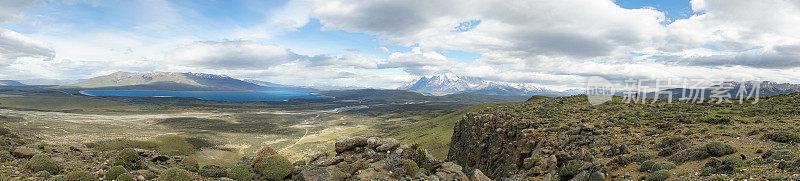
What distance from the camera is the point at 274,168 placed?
20734 millimetres

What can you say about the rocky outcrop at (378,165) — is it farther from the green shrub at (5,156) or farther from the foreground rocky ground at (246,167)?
the green shrub at (5,156)

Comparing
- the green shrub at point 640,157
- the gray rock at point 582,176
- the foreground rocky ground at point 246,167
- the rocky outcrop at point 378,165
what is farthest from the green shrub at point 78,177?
the green shrub at point 640,157

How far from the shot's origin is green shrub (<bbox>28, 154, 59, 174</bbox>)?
57.9 ft

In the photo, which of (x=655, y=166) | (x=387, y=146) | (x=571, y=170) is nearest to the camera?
(x=655, y=166)

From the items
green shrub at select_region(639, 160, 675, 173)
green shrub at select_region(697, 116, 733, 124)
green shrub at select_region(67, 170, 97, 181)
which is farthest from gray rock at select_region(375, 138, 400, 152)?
green shrub at select_region(697, 116, 733, 124)

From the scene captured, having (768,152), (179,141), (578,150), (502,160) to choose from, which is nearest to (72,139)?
(179,141)

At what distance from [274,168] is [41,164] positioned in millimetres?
13051

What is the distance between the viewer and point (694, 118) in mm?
28859

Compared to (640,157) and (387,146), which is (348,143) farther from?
(640,157)

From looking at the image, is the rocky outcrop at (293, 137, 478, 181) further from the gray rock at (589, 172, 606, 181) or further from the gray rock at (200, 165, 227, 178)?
the gray rock at (589, 172, 606, 181)

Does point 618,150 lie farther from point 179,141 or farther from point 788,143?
point 179,141

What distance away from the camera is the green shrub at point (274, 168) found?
20.6 metres

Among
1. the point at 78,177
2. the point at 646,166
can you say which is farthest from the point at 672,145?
the point at 78,177

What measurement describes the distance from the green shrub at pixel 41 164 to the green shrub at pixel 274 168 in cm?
1126
